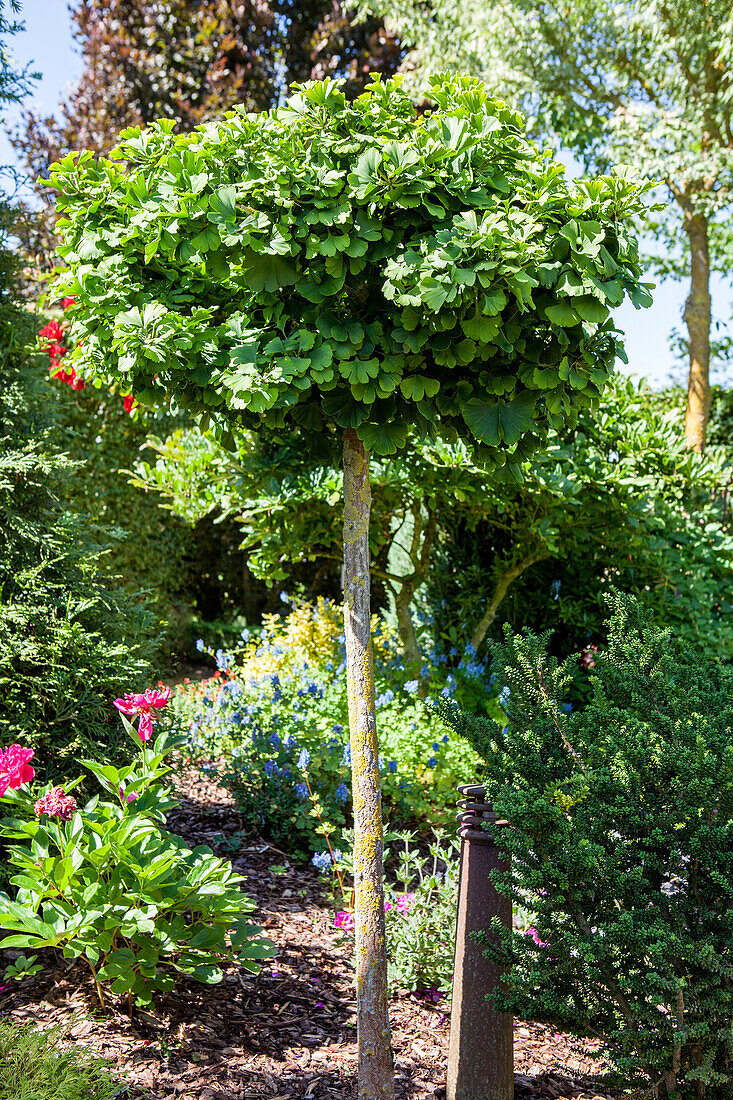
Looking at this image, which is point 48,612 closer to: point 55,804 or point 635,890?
point 55,804

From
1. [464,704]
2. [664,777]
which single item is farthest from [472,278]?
[464,704]

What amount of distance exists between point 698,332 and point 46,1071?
7717 millimetres

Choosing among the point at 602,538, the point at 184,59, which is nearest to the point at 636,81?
the point at 184,59

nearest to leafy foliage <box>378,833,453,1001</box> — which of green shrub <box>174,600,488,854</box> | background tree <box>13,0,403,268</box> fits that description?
green shrub <box>174,600,488,854</box>

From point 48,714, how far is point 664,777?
230cm

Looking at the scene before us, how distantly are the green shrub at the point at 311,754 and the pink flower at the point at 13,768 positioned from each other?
1.40m

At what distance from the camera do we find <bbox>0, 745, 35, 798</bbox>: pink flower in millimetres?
2357

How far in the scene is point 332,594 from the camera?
9047 mm

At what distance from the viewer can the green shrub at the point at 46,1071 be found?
2.09 m

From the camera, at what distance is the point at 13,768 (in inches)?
94.1

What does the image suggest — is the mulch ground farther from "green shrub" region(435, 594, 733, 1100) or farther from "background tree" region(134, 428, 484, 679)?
"background tree" region(134, 428, 484, 679)

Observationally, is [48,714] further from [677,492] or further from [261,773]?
[677,492]

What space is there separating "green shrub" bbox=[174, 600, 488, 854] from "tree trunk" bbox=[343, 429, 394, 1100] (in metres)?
A: 1.16

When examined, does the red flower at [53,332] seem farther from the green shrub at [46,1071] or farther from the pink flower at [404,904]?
the green shrub at [46,1071]
